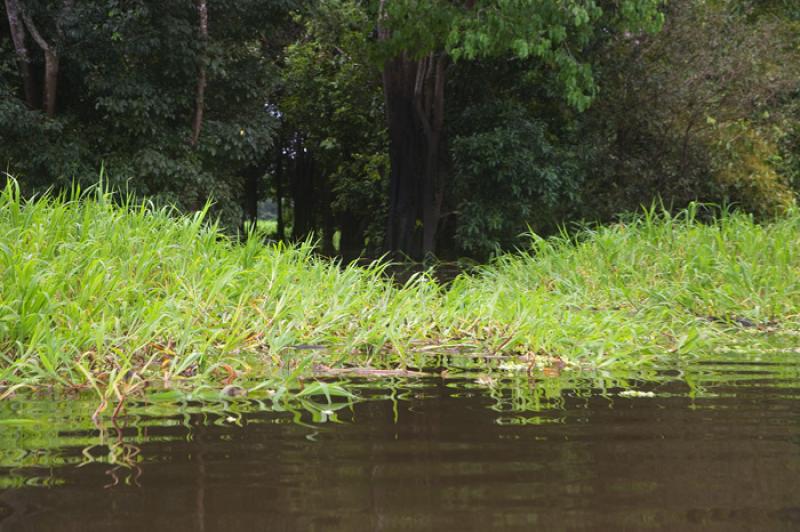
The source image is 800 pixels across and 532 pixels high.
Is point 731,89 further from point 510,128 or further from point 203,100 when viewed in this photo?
point 203,100

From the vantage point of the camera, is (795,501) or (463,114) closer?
(795,501)

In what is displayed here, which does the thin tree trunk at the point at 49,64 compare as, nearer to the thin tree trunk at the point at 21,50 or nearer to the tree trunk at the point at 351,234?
the thin tree trunk at the point at 21,50

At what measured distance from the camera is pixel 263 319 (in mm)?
5367

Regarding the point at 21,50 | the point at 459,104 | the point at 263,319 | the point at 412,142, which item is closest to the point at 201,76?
the point at 21,50

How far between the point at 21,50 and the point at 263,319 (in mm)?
13362

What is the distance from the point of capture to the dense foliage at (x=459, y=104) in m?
16.2

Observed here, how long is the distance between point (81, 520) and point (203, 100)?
16513 mm

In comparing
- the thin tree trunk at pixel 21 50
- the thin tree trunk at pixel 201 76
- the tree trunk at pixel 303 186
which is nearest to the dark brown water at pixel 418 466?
the thin tree trunk at pixel 201 76

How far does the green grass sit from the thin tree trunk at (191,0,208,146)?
10.4m

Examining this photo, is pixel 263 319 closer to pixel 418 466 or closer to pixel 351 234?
pixel 418 466

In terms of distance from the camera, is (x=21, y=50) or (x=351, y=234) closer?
(x=21, y=50)

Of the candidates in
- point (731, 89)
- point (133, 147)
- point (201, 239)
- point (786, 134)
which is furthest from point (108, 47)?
point (786, 134)

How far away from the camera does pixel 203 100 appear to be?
17812 millimetres

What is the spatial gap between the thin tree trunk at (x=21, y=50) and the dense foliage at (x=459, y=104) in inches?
2.3
